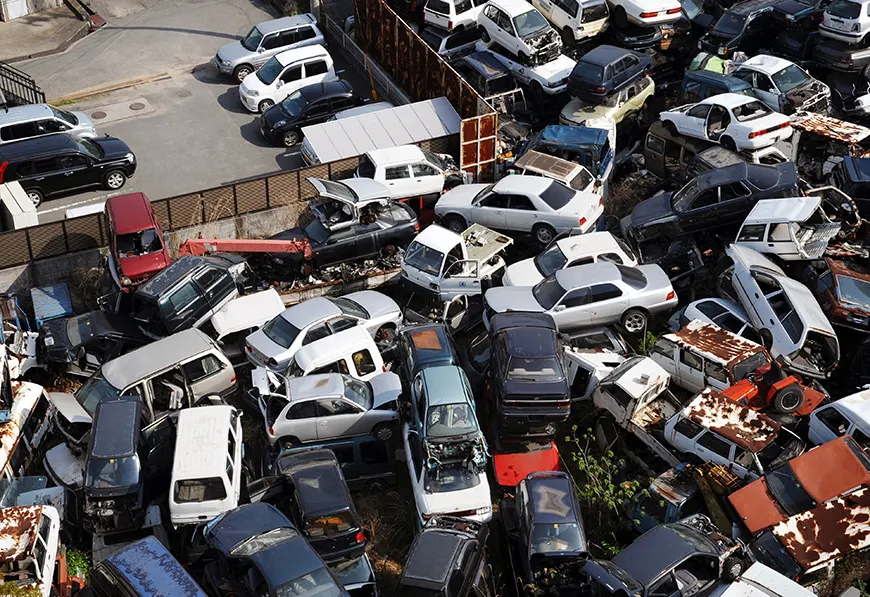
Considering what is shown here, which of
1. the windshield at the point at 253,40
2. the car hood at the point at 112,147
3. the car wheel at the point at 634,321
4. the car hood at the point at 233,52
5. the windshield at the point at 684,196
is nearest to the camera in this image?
the car wheel at the point at 634,321

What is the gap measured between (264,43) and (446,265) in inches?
483

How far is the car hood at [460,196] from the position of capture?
894 inches

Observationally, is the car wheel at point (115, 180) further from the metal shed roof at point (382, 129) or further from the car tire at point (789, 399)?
the car tire at point (789, 399)

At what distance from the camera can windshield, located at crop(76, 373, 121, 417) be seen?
17625mm

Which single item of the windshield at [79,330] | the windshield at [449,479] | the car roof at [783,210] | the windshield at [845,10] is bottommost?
the windshield at [79,330]

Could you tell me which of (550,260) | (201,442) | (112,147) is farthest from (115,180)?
(550,260)

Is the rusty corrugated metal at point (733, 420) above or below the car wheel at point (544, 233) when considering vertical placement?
above

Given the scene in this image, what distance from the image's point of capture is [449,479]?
1599 centimetres

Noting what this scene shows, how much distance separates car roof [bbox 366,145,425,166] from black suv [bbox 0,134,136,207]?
20.3 ft

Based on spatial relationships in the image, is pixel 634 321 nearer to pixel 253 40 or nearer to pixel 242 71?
pixel 242 71

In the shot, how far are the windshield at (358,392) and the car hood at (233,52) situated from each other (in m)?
14.7

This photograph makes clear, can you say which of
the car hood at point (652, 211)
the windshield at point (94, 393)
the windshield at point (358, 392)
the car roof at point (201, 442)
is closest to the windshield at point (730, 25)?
the car hood at point (652, 211)

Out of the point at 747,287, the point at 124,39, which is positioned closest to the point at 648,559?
the point at 747,287

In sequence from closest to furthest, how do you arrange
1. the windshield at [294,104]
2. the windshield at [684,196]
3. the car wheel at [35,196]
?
the windshield at [684,196] → the car wheel at [35,196] → the windshield at [294,104]
